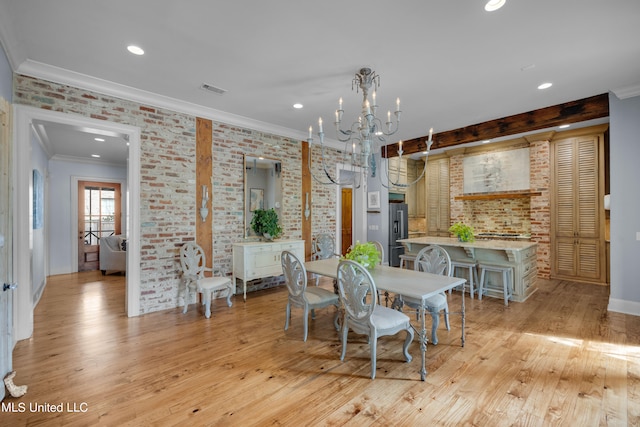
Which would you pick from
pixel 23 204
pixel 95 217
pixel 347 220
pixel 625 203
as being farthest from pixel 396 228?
pixel 95 217

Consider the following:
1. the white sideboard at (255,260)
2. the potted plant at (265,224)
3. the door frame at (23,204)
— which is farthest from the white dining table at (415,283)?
the door frame at (23,204)

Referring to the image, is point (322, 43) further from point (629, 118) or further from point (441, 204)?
point (441, 204)

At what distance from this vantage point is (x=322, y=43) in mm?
2607

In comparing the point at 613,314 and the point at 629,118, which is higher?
the point at 629,118

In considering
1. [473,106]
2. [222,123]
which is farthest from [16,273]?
[473,106]

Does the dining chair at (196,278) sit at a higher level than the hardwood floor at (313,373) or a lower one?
higher

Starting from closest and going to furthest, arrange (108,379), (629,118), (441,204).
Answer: (108,379), (629,118), (441,204)

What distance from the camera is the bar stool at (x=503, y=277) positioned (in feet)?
13.5

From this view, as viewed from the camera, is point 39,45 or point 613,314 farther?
point 613,314

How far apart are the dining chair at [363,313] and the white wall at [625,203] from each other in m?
3.23

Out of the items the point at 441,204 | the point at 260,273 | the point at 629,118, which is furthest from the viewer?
the point at 441,204

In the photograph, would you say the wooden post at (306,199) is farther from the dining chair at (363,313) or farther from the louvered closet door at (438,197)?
the louvered closet door at (438,197)

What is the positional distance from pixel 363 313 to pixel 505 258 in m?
3.11

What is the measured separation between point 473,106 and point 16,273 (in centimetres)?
576
